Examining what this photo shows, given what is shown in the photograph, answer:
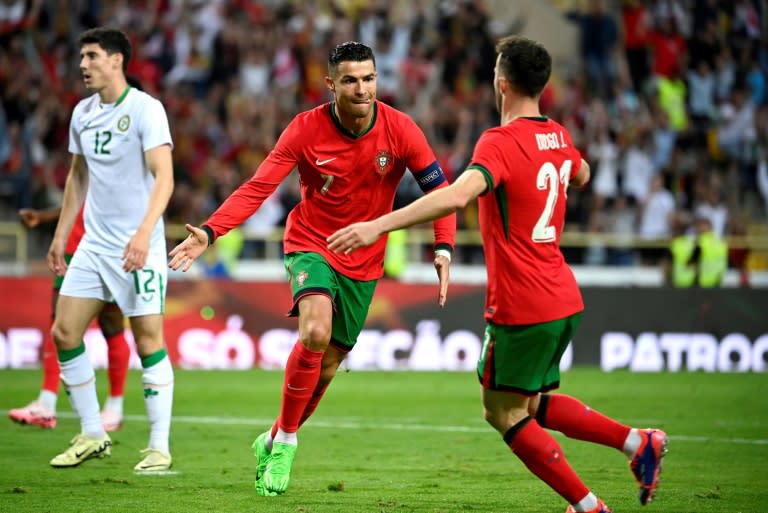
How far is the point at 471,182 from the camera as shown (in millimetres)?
5531

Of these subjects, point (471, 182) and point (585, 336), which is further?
point (585, 336)

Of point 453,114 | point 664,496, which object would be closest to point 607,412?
point 664,496

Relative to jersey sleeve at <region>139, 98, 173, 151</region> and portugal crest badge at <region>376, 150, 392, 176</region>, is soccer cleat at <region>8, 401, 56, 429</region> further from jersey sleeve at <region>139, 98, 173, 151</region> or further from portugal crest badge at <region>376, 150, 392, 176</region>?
portugal crest badge at <region>376, 150, 392, 176</region>

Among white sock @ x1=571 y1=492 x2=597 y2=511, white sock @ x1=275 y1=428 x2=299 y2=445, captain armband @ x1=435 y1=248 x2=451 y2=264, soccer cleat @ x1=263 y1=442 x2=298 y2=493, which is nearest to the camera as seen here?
white sock @ x1=571 y1=492 x2=597 y2=511

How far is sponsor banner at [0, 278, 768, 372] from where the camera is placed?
52.1ft

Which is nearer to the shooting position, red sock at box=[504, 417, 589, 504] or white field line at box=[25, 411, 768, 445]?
red sock at box=[504, 417, 589, 504]

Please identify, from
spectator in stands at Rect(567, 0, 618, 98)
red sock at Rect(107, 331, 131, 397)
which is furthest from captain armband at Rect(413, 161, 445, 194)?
spectator in stands at Rect(567, 0, 618, 98)

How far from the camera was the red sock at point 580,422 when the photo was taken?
5988 millimetres

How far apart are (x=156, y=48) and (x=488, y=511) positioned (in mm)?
16155

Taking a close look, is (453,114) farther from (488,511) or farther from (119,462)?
(488,511)

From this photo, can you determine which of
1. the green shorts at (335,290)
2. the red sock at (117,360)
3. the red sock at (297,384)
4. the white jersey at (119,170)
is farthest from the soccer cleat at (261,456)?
the red sock at (117,360)

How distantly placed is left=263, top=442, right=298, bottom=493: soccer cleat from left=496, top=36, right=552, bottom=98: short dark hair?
254 centimetres

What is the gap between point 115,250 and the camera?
7.95 metres

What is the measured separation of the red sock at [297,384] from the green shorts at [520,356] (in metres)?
1.54
